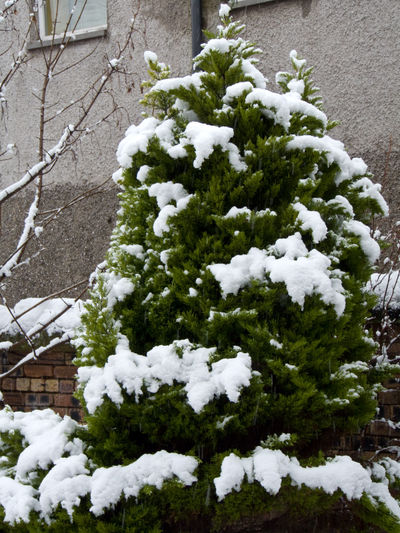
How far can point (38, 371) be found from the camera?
3.86m

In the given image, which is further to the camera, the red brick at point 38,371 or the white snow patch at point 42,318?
the red brick at point 38,371

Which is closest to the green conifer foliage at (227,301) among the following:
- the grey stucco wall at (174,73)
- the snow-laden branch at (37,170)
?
the snow-laden branch at (37,170)

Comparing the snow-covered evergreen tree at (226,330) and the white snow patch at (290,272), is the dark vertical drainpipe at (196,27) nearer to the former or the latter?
the snow-covered evergreen tree at (226,330)

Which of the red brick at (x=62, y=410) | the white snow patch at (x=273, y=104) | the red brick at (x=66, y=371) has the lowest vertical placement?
the red brick at (x=62, y=410)

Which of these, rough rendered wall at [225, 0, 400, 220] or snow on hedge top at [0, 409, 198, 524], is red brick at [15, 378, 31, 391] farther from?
rough rendered wall at [225, 0, 400, 220]

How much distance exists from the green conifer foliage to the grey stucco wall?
2.36m

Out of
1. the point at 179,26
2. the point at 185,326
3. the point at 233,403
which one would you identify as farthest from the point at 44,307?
the point at 179,26

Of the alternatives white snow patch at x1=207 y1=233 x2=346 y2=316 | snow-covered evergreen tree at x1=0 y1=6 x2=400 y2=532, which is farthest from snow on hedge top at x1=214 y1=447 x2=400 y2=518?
white snow patch at x1=207 y1=233 x2=346 y2=316

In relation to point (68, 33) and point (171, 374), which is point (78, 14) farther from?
point (171, 374)

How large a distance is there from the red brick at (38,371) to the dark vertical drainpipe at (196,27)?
3.61 meters

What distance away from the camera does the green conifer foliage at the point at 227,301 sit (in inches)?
79.0

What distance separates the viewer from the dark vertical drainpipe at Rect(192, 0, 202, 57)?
18.0 ft

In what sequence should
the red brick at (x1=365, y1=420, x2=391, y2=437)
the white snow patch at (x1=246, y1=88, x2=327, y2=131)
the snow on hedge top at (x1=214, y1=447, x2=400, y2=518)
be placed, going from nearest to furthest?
the snow on hedge top at (x1=214, y1=447, x2=400, y2=518) < the white snow patch at (x1=246, y1=88, x2=327, y2=131) < the red brick at (x1=365, y1=420, x2=391, y2=437)

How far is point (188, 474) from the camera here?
1.93 m
